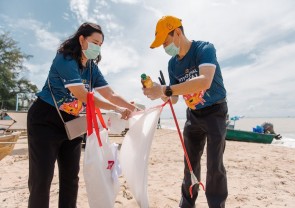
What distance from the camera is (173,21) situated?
7.83 ft

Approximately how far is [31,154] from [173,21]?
1.75 meters

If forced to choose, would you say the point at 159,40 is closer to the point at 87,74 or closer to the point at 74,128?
the point at 87,74

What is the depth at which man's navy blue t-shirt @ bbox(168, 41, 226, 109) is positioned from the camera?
2.36 metres

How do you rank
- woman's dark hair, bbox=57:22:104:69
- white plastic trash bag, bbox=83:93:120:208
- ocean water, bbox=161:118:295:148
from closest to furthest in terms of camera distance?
white plastic trash bag, bbox=83:93:120:208
woman's dark hair, bbox=57:22:104:69
ocean water, bbox=161:118:295:148

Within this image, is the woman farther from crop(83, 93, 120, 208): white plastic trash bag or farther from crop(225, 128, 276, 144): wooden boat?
crop(225, 128, 276, 144): wooden boat

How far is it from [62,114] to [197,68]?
137 cm

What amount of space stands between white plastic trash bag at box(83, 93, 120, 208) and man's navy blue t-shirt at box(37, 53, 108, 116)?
33 cm

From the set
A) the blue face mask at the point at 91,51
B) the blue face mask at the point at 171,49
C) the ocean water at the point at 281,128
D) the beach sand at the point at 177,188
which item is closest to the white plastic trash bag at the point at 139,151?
the blue face mask at the point at 171,49

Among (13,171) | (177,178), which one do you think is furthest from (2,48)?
(177,178)

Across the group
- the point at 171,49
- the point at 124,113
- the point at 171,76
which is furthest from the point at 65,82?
the point at 171,76

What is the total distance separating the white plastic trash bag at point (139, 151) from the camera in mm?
2032

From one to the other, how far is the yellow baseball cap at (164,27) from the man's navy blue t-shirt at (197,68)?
1.07 feet

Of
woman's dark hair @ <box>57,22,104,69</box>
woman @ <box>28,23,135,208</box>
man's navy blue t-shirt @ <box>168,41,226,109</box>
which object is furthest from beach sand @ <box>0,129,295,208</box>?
woman's dark hair @ <box>57,22,104,69</box>

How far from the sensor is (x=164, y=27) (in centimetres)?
238
